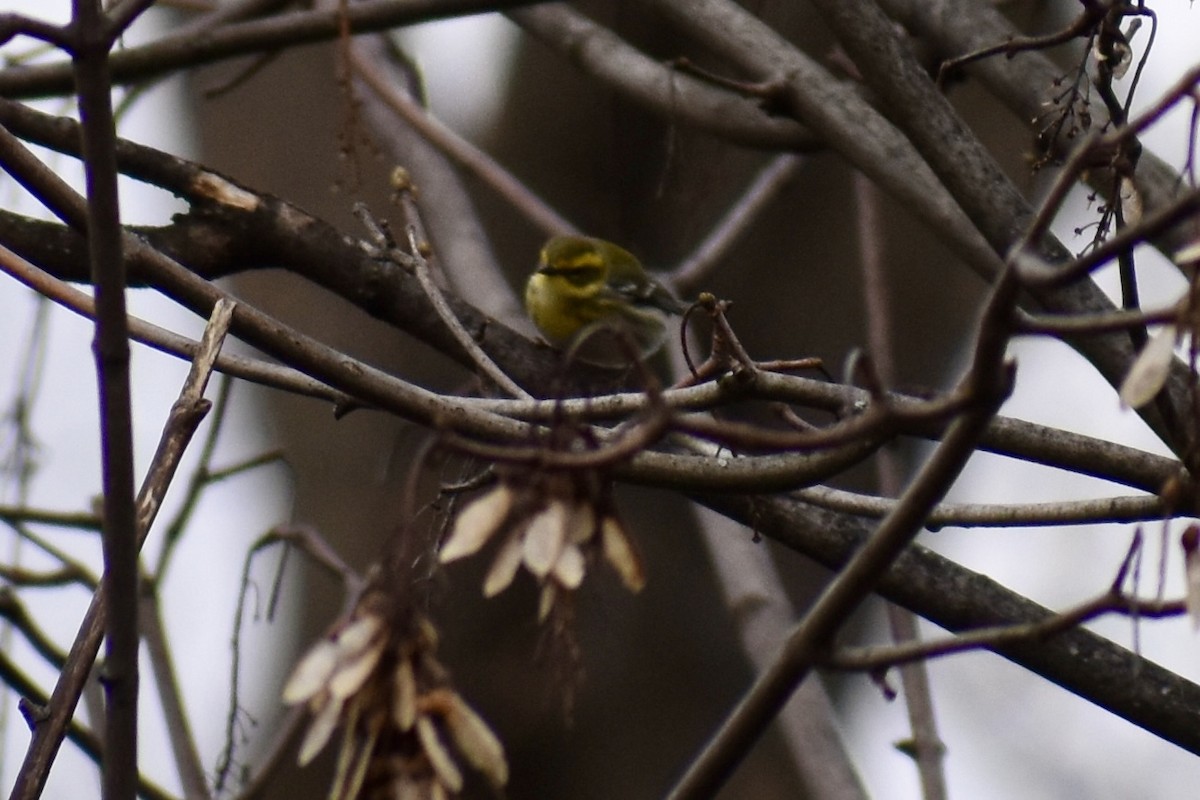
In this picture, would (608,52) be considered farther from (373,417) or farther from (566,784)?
(566,784)

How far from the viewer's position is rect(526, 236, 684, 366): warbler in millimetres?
3277

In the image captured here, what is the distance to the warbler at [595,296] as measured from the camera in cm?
328

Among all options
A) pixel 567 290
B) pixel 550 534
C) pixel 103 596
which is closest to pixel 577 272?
pixel 567 290

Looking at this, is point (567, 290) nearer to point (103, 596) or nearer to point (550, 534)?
point (103, 596)

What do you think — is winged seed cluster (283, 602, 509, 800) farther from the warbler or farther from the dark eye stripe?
the dark eye stripe

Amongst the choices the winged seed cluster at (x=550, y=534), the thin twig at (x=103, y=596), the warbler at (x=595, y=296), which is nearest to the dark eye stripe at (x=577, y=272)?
the warbler at (x=595, y=296)

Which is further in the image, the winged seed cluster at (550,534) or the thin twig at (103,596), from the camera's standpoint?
the thin twig at (103,596)

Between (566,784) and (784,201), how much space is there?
165cm

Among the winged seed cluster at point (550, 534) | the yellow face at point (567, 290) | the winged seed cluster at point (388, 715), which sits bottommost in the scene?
the winged seed cluster at point (388, 715)

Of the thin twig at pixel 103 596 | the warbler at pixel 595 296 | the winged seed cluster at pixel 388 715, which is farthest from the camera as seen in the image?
the warbler at pixel 595 296

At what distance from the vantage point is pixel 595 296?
11.0ft

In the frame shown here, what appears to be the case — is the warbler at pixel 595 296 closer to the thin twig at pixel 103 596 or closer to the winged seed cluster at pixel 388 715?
the thin twig at pixel 103 596

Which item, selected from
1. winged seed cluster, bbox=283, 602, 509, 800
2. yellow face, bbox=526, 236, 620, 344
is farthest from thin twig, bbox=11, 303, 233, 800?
yellow face, bbox=526, 236, 620, 344

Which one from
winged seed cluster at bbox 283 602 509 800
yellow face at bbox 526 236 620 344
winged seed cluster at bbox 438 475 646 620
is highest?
yellow face at bbox 526 236 620 344
